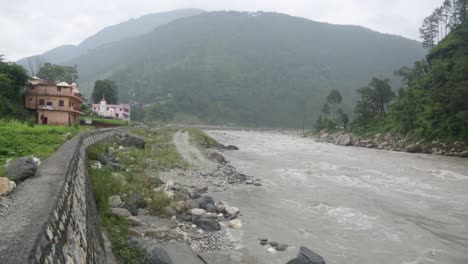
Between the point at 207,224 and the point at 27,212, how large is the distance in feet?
25.9

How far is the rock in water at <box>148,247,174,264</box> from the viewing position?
27.5 ft

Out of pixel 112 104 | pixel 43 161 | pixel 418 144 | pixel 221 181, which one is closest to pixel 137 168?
pixel 221 181

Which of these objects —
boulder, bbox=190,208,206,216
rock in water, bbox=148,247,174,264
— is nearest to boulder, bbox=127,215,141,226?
boulder, bbox=190,208,206,216

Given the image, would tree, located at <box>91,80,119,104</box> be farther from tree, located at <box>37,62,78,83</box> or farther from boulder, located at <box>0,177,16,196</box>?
boulder, located at <box>0,177,16,196</box>

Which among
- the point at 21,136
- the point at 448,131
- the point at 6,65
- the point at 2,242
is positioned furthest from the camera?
the point at 448,131

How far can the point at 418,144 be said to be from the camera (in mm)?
44312

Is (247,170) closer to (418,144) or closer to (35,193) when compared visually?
(35,193)

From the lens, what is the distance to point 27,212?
5148 millimetres

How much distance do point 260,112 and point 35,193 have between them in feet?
573

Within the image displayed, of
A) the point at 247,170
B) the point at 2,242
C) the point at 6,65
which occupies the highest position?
the point at 6,65

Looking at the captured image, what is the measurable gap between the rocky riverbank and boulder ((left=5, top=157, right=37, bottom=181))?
137 feet

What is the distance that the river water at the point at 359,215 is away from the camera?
427 inches

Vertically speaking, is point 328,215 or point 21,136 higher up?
point 21,136

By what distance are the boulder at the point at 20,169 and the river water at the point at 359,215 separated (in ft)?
21.5
